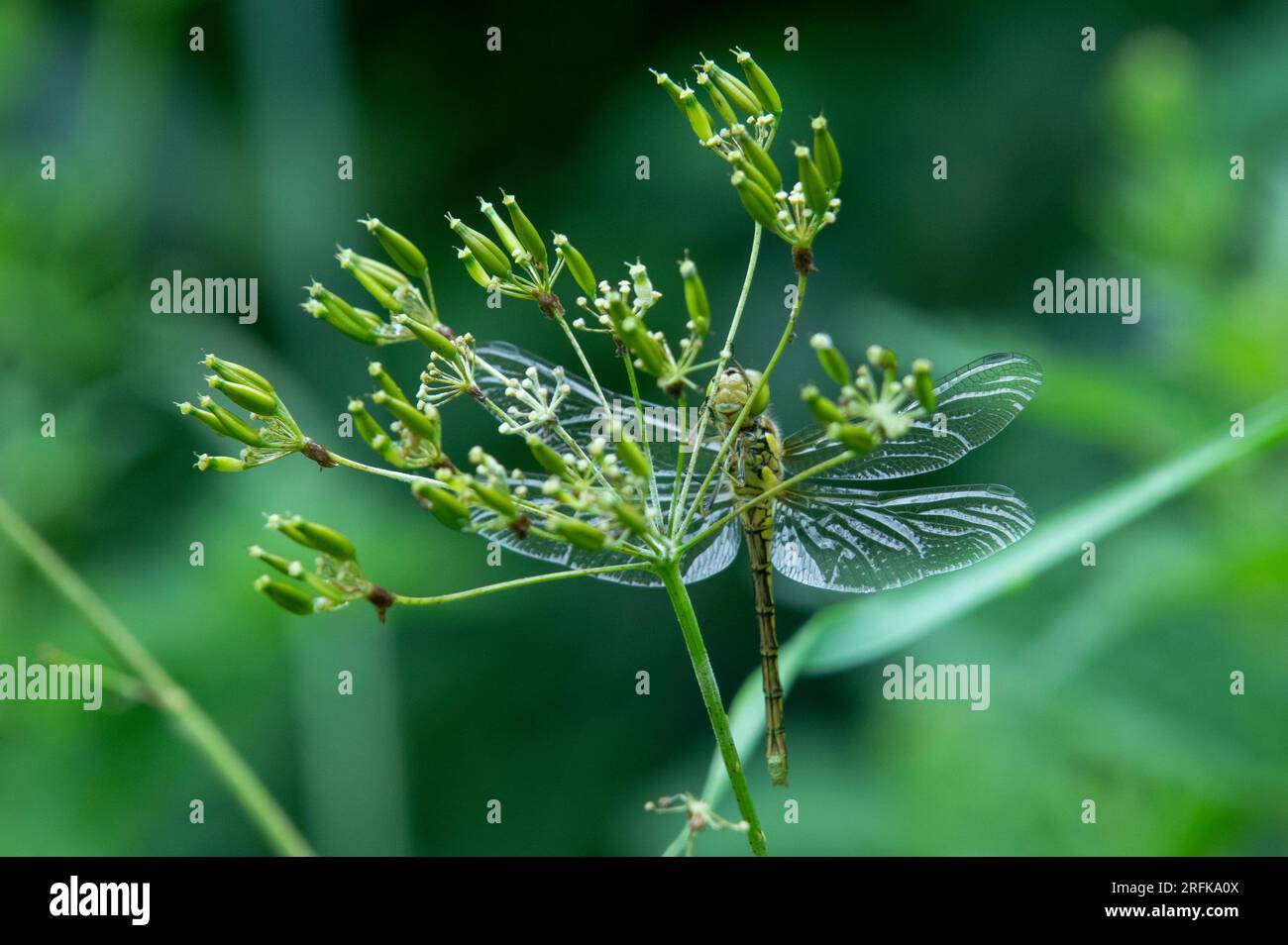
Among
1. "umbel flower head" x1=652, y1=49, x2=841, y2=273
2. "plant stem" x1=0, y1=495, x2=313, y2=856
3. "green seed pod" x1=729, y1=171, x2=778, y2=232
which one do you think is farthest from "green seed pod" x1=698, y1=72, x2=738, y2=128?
"plant stem" x1=0, y1=495, x2=313, y2=856

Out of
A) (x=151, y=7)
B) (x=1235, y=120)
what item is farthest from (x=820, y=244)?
(x=151, y=7)

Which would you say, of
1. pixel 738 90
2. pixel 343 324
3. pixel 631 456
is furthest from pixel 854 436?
pixel 343 324

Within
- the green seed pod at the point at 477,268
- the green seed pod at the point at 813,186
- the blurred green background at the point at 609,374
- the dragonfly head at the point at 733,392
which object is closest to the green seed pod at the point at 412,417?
the green seed pod at the point at 477,268

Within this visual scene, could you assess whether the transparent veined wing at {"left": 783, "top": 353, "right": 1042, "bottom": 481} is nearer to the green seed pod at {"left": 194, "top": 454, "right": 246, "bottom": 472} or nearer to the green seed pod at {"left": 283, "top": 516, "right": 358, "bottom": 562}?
the green seed pod at {"left": 283, "top": 516, "right": 358, "bottom": 562}

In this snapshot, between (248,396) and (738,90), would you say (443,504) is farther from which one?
(738,90)

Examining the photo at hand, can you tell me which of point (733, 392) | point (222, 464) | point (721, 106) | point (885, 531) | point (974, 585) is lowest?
point (974, 585)

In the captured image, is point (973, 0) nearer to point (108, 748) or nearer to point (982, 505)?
point (982, 505)
